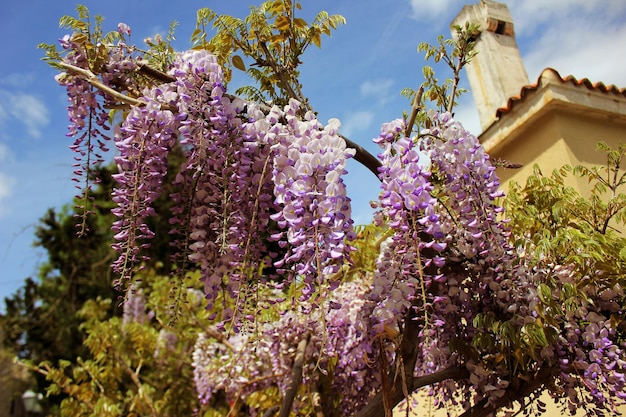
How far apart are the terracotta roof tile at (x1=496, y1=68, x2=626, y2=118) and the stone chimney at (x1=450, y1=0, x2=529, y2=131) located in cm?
81

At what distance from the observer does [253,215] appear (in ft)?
4.70

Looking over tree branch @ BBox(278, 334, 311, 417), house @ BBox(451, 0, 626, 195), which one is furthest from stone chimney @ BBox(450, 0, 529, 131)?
tree branch @ BBox(278, 334, 311, 417)

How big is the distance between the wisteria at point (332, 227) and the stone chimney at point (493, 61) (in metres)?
3.05

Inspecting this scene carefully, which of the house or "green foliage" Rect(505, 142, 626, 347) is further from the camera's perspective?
the house

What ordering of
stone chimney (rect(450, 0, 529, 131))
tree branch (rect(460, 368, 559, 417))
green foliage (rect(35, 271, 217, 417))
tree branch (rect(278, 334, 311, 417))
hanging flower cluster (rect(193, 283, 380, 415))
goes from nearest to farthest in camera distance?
tree branch (rect(460, 368, 559, 417))
tree branch (rect(278, 334, 311, 417))
hanging flower cluster (rect(193, 283, 380, 415))
stone chimney (rect(450, 0, 529, 131))
green foliage (rect(35, 271, 217, 417))

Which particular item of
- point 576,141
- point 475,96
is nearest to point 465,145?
point 576,141

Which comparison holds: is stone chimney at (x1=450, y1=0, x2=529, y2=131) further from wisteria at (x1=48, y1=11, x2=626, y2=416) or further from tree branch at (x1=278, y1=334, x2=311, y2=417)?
tree branch at (x1=278, y1=334, x2=311, y2=417)

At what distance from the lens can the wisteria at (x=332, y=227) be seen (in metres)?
1.36

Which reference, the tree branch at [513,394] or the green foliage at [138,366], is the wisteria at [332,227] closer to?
the tree branch at [513,394]

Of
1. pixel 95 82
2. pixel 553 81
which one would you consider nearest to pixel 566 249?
pixel 95 82

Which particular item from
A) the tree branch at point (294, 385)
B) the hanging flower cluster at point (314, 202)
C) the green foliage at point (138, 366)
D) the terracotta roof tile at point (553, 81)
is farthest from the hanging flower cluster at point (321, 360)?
the terracotta roof tile at point (553, 81)

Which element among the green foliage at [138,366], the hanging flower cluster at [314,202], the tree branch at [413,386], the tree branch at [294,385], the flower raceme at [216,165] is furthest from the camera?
the green foliage at [138,366]

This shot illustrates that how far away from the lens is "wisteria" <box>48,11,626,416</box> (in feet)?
4.46

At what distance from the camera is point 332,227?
128cm
